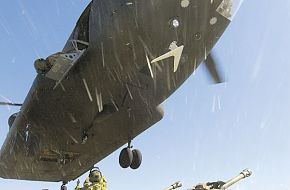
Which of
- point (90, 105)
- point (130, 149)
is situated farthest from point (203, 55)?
point (130, 149)

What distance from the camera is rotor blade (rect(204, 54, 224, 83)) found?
11336 millimetres

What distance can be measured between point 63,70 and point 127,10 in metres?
2.60

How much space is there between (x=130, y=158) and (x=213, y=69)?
13.5 feet

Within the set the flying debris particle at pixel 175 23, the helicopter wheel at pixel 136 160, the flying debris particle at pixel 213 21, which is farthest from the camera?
the helicopter wheel at pixel 136 160

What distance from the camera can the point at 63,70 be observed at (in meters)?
9.84

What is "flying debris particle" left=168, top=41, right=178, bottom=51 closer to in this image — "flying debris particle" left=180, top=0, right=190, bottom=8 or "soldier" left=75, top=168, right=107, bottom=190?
"flying debris particle" left=180, top=0, right=190, bottom=8

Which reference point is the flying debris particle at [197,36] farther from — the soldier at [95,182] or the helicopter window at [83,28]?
the soldier at [95,182]

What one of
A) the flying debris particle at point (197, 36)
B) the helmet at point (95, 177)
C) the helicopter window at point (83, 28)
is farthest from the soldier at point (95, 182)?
the flying debris particle at point (197, 36)

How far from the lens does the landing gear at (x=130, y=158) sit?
1252cm

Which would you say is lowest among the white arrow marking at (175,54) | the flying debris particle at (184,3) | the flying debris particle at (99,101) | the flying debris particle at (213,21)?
Answer: the flying debris particle at (99,101)

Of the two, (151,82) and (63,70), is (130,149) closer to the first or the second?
(151,82)

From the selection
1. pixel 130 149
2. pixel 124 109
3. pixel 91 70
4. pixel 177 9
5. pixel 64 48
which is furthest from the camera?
pixel 130 149

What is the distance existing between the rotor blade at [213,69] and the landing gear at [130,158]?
3763 millimetres

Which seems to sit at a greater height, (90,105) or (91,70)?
(91,70)
